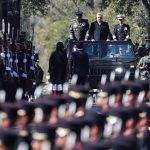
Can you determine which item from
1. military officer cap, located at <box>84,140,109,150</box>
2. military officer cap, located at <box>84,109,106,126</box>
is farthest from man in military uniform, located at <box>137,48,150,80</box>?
military officer cap, located at <box>84,140,109,150</box>

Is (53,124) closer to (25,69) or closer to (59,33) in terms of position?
(25,69)

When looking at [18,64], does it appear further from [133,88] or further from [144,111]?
[144,111]

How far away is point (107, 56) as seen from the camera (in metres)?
30.1

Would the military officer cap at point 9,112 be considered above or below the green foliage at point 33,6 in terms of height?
above

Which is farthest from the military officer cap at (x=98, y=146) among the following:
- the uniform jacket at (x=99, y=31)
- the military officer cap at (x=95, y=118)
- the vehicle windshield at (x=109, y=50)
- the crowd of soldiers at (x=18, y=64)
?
the uniform jacket at (x=99, y=31)

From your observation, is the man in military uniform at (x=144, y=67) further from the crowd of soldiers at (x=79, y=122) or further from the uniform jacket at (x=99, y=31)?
the crowd of soldiers at (x=79, y=122)

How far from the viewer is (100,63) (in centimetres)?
2998

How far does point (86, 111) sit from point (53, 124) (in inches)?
81.6

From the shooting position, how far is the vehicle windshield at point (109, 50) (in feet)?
98.1

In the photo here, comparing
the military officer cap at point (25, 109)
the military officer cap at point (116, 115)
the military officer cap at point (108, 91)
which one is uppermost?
the military officer cap at point (25, 109)

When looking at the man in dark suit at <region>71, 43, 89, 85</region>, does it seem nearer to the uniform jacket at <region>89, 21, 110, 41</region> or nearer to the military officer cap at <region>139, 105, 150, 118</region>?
→ the uniform jacket at <region>89, 21, 110, 41</region>

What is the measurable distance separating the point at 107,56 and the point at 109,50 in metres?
0.18

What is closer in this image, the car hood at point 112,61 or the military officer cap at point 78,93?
the military officer cap at point 78,93

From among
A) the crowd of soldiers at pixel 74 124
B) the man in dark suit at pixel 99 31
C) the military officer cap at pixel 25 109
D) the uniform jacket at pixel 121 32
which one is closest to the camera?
the crowd of soldiers at pixel 74 124
